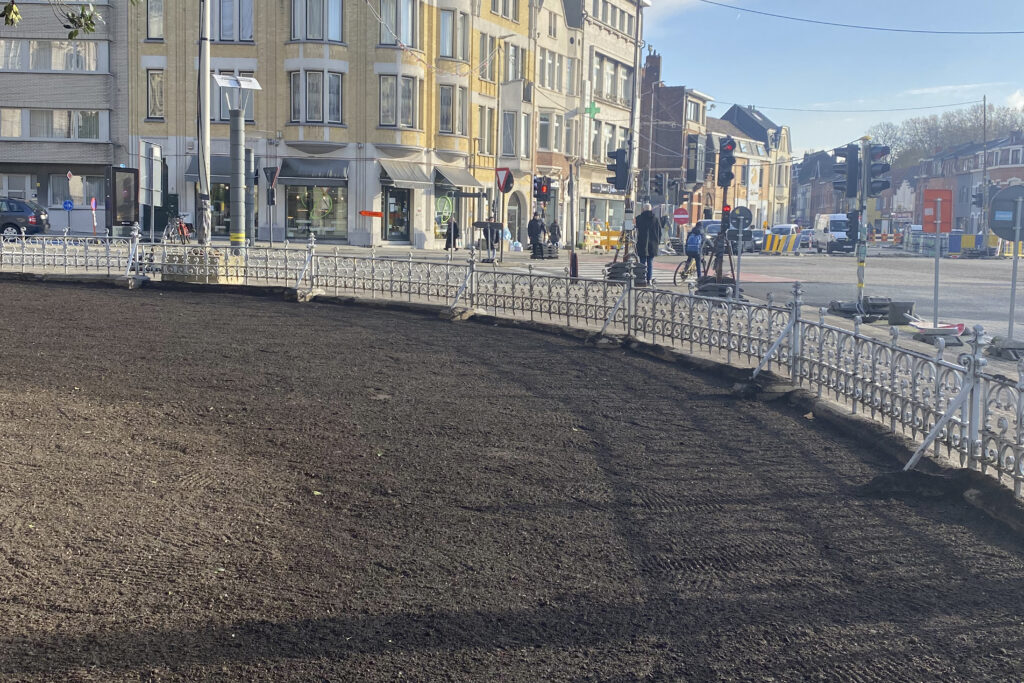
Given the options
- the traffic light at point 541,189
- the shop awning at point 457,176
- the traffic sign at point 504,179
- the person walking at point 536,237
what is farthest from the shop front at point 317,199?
the traffic sign at point 504,179

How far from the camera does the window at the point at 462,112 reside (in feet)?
162

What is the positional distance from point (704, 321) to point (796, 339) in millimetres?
2606

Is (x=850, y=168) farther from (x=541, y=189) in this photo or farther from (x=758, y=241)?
(x=758, y=241)

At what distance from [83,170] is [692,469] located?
4718 cm

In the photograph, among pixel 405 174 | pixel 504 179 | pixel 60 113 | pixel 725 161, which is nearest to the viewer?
pixel 725 161

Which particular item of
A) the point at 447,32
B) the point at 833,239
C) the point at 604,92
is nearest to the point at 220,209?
the point at 447,32

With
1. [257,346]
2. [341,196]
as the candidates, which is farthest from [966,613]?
[341,196]

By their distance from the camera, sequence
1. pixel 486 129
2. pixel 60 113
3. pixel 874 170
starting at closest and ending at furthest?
pixel 874 170
pixel 60 113
pixel 486 129

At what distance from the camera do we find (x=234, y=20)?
44875mm

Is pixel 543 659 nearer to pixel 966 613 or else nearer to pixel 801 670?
A: pixel 801 670

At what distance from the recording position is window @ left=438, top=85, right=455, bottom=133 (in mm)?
48750

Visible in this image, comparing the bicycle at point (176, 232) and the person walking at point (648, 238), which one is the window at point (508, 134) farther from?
the person walking at point (648, 238)

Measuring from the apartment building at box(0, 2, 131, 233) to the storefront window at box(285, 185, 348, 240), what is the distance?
26.2 ft

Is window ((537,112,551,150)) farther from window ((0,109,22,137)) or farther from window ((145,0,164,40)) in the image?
window ((0,109,22,137))
